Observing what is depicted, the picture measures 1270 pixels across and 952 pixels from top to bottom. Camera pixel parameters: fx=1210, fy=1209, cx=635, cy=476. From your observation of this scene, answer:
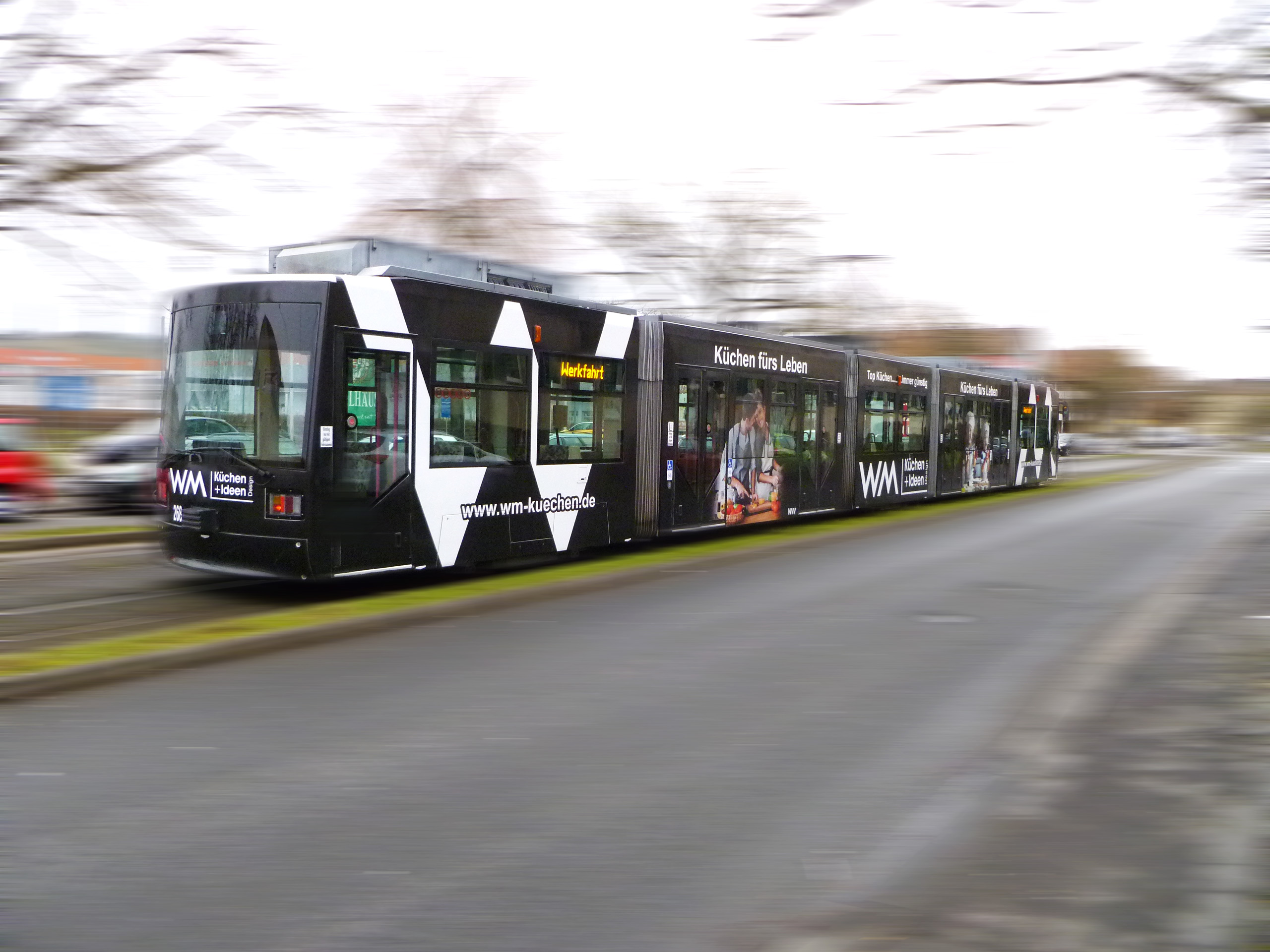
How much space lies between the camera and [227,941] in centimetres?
378

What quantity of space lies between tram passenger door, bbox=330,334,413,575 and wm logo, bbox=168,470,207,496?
131 centimetres

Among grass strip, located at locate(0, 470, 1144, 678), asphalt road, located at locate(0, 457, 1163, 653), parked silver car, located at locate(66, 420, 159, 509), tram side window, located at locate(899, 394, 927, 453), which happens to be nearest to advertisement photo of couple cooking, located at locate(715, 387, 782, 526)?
grass strip, located at locate(0, 470, 1144, 678)

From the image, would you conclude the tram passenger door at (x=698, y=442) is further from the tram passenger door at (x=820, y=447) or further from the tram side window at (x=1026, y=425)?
the tram side window at (x=1026, y=425)

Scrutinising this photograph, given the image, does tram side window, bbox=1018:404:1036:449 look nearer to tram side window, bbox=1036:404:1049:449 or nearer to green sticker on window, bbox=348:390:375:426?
tram side window, bbox=1036:404:1049:449

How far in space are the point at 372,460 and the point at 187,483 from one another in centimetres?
173

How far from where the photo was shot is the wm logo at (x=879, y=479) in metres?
22.5

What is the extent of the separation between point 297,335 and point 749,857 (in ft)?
24.5

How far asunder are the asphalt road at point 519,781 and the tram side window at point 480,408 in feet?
7.62

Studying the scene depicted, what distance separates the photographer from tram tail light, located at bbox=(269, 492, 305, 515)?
10.6 metres

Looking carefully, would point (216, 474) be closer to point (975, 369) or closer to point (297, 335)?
point (297, 335)

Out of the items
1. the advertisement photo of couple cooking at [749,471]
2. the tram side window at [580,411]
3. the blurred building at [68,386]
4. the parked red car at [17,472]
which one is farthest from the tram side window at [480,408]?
the blurred building at [68,386]

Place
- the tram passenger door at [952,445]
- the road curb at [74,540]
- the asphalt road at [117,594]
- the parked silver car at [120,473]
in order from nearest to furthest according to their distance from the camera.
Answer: the asphalt road at [117,594], the road curb at [74,540], the parked silver car at [120,473], the tram passenger door at [952,445]

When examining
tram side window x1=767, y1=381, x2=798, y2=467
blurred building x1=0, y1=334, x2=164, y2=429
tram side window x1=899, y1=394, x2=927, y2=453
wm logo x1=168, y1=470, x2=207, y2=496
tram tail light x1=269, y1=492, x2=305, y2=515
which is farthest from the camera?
blurred building x1=0, y1=334, x2=164, y2=429

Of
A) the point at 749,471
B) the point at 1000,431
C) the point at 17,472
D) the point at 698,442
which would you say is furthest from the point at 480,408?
the point at 1000,431
